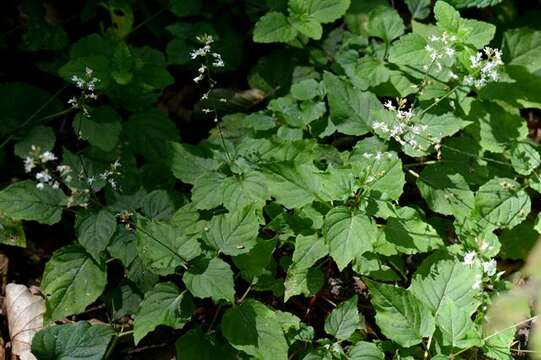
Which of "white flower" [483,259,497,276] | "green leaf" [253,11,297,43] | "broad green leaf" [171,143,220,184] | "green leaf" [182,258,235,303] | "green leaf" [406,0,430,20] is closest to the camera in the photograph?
"green leaf" [182,258,235,303]

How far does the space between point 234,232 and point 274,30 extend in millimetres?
1200

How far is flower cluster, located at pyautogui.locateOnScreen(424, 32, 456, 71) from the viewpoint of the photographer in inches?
103

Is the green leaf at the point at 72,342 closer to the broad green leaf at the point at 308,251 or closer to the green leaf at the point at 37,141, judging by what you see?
the broad green leaf at the point at 308,251

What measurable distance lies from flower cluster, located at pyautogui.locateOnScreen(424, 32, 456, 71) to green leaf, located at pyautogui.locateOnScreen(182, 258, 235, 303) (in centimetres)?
124

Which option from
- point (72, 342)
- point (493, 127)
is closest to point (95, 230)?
point (72, 342)

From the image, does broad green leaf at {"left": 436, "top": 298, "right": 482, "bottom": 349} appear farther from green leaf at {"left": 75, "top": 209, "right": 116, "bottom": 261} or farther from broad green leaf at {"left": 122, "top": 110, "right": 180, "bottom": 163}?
broad green leaf at {"left": 122, "top": 110, "right": 180, "bottom": 163}

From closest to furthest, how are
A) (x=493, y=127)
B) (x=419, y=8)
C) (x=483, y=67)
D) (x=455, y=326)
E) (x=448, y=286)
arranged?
(x=455, y=326) → (x=448, y=286) → (x=483, y=67) → (x=493, y=127) → (x=419, y=8)

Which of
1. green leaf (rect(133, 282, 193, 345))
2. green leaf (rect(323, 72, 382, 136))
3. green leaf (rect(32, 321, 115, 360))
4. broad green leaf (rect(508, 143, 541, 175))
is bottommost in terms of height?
green leaf (rect(32, 321, 115, 360))

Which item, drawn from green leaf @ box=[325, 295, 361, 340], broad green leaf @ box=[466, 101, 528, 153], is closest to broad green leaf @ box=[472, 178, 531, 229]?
broad green leaf @ box=[466, 101, 528, 153]

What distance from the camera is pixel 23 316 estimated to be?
278 centimetres

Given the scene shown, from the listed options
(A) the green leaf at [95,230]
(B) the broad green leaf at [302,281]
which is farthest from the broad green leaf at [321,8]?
(A) the green leaf at [95,230]

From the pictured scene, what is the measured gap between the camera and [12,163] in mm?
3332

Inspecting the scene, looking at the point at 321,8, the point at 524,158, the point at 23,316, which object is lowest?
the point at 23,316

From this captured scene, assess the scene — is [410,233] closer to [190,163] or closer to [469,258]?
[469,258]
